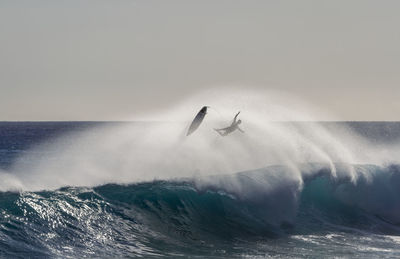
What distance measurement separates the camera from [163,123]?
2750cm

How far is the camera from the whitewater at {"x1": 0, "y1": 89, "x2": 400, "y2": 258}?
56.5 feet

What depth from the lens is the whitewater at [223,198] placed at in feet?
56.5

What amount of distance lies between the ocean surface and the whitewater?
4cm

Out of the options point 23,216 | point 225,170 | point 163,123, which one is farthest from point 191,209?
point 163,123

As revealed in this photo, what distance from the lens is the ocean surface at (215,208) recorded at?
55.7 feet

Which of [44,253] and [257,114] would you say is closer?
[44,253]

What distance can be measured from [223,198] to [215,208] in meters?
0.61

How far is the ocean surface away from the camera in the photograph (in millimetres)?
16969

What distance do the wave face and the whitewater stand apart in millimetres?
40

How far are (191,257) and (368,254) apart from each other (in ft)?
16.4

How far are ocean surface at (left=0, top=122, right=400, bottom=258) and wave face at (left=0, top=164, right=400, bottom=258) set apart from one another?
4 centimetres

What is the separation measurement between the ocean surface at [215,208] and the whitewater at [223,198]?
41 millimetres

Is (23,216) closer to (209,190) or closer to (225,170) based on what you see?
(209,190)

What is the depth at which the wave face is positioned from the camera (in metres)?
16.9
